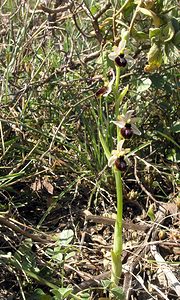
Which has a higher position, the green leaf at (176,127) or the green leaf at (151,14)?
the green leaf at (151,14)

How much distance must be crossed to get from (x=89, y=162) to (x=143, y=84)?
0.33 m

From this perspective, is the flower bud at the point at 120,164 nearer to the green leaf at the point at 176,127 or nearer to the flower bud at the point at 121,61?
the flower bud at the point at 121,61

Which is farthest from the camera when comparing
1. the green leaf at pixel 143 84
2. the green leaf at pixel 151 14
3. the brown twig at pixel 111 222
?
the green leaf at pixel 143 84

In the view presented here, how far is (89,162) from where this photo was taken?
204 cm

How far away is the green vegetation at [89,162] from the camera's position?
173 cm

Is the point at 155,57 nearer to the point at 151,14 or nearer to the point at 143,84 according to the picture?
the point at 151,14

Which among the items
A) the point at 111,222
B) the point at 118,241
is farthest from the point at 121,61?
the point at 111,222

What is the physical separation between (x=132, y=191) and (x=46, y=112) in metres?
0.47

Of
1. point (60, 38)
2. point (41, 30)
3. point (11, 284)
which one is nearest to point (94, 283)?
point (11, 284)

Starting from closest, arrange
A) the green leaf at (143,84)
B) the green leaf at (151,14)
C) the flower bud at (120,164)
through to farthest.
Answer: the flower bud at (120,164), the green leaf at (151,14), the green leaf at (143,84)

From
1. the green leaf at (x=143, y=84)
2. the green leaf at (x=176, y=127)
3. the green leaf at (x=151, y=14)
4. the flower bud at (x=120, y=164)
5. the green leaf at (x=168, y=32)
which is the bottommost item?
the green leaf at (x=176, y=127)

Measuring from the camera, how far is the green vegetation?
1729 millimetres

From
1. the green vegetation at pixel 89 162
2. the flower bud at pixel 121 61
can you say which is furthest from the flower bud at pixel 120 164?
the flower bud at pixel 121 61

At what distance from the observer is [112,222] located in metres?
1.91
